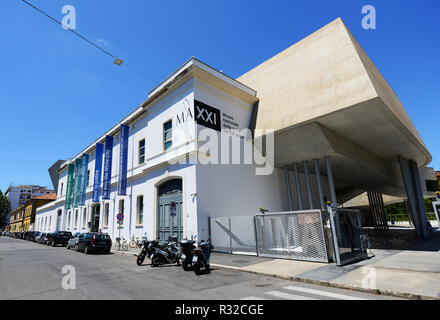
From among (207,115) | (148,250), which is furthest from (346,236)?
(207,115)

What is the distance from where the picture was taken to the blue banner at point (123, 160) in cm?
2180

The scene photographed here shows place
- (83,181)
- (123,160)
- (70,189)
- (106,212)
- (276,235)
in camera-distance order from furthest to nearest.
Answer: (70,189)
(83,181)
(106,212)
(123,160)
(276,235)

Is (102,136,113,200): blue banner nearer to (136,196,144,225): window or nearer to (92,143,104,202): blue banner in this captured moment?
(92,143,104,202): blue banner

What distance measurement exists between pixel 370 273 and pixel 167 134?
14.7 meters

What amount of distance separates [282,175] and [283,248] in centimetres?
1071

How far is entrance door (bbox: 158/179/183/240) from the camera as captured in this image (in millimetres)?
15742

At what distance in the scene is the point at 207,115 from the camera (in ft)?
52.7

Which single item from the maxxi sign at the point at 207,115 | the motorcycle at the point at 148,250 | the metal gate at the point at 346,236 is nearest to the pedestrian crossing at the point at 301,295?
the metal gate at the point at 346,236

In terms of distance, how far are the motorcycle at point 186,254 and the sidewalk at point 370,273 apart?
57.3 inches

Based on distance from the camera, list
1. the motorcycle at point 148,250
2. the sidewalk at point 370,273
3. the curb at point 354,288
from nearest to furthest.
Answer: the curb at point 354,288
the sidewalk at point 370,273
the motorcycle at point 148,250

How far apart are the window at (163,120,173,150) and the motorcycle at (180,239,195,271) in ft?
31.2

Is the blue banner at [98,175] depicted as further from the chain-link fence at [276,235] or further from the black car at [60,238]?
the chain-link fence at [276,235]

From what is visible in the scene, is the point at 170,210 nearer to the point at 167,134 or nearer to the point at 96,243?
the point at 96,243
